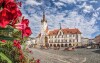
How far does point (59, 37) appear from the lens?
440 feet

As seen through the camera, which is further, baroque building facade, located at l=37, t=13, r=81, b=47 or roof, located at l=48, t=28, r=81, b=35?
roof, located at l=48, t=28, r=81, b=35

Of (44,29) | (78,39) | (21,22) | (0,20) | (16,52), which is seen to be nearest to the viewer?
(0,20)

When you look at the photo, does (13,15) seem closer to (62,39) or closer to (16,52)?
(16,52)

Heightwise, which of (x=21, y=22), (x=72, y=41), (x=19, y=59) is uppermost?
(x=21, y=22)

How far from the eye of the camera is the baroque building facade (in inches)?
5202

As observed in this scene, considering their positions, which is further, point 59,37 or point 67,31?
point 67,31

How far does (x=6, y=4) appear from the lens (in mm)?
1407

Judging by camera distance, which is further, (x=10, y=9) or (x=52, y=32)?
(x=52, y=32)

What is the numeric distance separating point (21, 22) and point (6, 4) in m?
0.39

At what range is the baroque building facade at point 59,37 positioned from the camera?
132 m

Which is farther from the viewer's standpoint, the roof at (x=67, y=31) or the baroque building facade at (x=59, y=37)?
the roof at (x=67, y=31)

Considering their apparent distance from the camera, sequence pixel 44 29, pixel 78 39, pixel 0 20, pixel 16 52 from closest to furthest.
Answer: pixel 0 20 → pixel 16 52 → pixel 78 39 → pixel 44 29

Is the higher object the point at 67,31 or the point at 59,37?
the point at 67,31

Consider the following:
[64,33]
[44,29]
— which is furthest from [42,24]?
[64,33]
